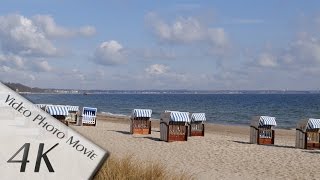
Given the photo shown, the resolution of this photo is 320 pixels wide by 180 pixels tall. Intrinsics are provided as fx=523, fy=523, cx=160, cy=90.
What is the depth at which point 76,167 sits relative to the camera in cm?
309

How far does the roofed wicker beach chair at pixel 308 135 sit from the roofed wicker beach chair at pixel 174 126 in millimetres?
3639

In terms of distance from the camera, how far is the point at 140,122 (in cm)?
2012

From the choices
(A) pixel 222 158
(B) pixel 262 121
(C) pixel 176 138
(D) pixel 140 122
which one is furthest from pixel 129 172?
(D) pixel 140 122

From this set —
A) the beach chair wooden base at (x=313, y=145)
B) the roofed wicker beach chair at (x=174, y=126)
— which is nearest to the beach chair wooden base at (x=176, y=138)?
the roofed wicker beach chair at (x=174, y=126)

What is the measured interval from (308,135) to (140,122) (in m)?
6.54

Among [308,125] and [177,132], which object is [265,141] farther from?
[177,132]

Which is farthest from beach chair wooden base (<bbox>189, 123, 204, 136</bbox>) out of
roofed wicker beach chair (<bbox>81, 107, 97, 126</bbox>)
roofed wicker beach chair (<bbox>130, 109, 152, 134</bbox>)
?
roofed wicker beach chair (<bbox>81, 107, 97, 126</bbox>)

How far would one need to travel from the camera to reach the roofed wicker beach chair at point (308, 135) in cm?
1633

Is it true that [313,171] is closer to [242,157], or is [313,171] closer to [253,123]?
[242,157]

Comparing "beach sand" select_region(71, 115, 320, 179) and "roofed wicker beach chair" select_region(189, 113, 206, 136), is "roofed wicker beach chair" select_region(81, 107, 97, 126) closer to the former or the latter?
"roofed wicker beach chair" select_region(189, 113, 206, 136)

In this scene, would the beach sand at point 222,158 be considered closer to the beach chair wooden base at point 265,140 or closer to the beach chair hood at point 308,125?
the beach chair wooden base at point 265,140

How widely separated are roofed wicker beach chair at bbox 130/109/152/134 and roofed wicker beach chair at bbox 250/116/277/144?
13.7ft

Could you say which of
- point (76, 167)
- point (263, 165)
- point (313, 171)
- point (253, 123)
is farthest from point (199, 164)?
point (76, 167)

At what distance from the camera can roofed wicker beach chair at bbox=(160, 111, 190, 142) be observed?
55.2 ft
